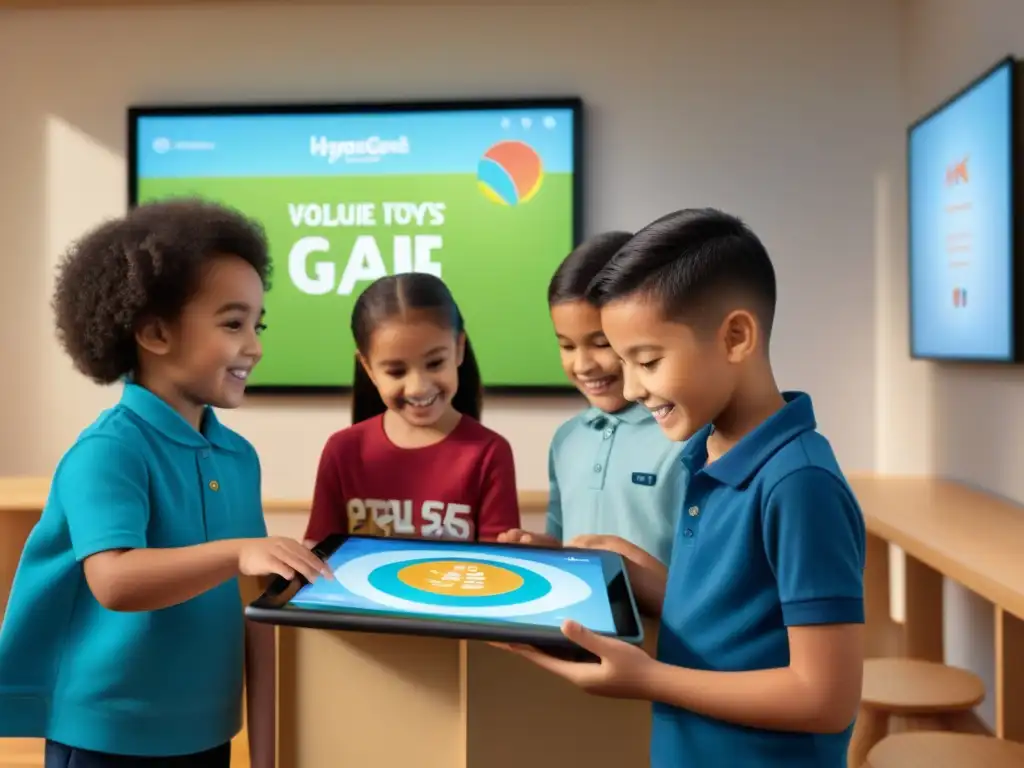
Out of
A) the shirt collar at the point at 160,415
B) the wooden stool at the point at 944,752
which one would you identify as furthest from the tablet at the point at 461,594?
the wooden stool at the point at 944,752

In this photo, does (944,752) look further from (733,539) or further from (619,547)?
(733,539)

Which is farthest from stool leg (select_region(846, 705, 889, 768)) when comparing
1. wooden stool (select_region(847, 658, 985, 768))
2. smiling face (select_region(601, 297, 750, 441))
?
smiling face (select_region(601, 297, 750, 441))

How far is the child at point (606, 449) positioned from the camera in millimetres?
1331

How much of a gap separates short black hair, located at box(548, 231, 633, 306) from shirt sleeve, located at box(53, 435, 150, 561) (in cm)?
67

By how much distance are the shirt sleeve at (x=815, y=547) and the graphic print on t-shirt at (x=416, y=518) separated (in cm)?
71

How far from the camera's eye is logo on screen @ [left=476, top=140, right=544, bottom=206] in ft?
9.80

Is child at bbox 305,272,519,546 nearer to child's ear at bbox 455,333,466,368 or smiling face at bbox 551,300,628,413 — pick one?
child's ear at bbox 455,333,466,368

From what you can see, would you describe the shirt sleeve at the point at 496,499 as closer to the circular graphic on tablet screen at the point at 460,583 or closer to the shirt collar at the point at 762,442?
the circular graphic on tablet screen at the point at 460,583

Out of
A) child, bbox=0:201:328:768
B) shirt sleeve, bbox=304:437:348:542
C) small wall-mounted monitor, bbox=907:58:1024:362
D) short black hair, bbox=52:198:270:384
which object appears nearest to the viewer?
child, bbox=0:201:328:768

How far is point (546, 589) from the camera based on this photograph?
2.70 ft

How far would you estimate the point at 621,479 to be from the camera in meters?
1.37

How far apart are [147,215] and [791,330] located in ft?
7.79

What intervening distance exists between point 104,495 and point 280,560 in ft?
0.77

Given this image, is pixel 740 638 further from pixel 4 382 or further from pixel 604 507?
pixel 4 382
